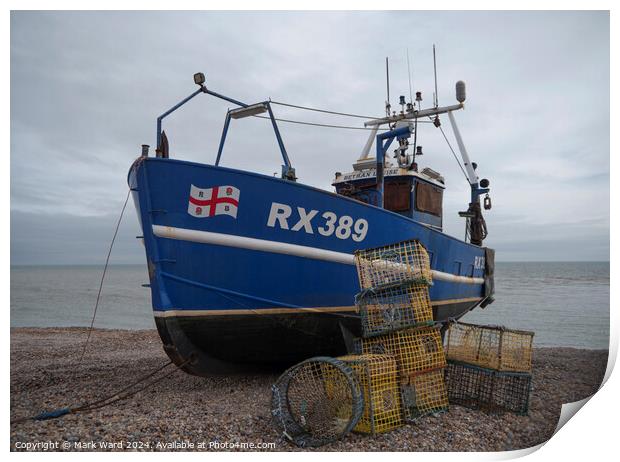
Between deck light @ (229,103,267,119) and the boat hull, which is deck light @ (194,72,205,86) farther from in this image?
the boat hull

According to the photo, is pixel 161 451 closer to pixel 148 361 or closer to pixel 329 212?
pixel 329 212

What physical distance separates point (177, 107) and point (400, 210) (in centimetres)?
472

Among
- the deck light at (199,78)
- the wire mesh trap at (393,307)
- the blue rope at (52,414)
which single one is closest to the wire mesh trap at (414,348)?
the wire mesh trap at (393,307)

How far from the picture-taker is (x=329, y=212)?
5262 millimetres

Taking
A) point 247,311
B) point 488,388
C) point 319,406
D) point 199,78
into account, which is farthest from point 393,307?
point 199,78

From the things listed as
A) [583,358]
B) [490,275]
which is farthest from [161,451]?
[490,275]

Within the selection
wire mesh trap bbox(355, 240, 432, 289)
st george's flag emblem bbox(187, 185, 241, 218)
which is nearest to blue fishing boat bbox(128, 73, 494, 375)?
st george's flag emblem bbox(187, 185, 241, 218)

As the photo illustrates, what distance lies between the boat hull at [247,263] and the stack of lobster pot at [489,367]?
142cm

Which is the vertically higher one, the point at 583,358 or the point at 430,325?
the point at 430,325

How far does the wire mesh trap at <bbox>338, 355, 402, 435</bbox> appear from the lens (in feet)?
12.1

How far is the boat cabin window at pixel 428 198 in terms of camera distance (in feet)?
27.8

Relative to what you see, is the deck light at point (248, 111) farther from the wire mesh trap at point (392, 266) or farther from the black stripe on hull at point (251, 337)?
the black stripe on hull at point (251, 337)

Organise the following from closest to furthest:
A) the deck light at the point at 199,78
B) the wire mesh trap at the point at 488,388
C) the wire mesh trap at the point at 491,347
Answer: the wire mesh trap at the point at 488,388 → the wire mesh trap at the point at 491,347 → the deck light at the point at 199,78

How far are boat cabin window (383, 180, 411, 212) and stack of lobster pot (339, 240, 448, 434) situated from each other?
3592 millimetres
